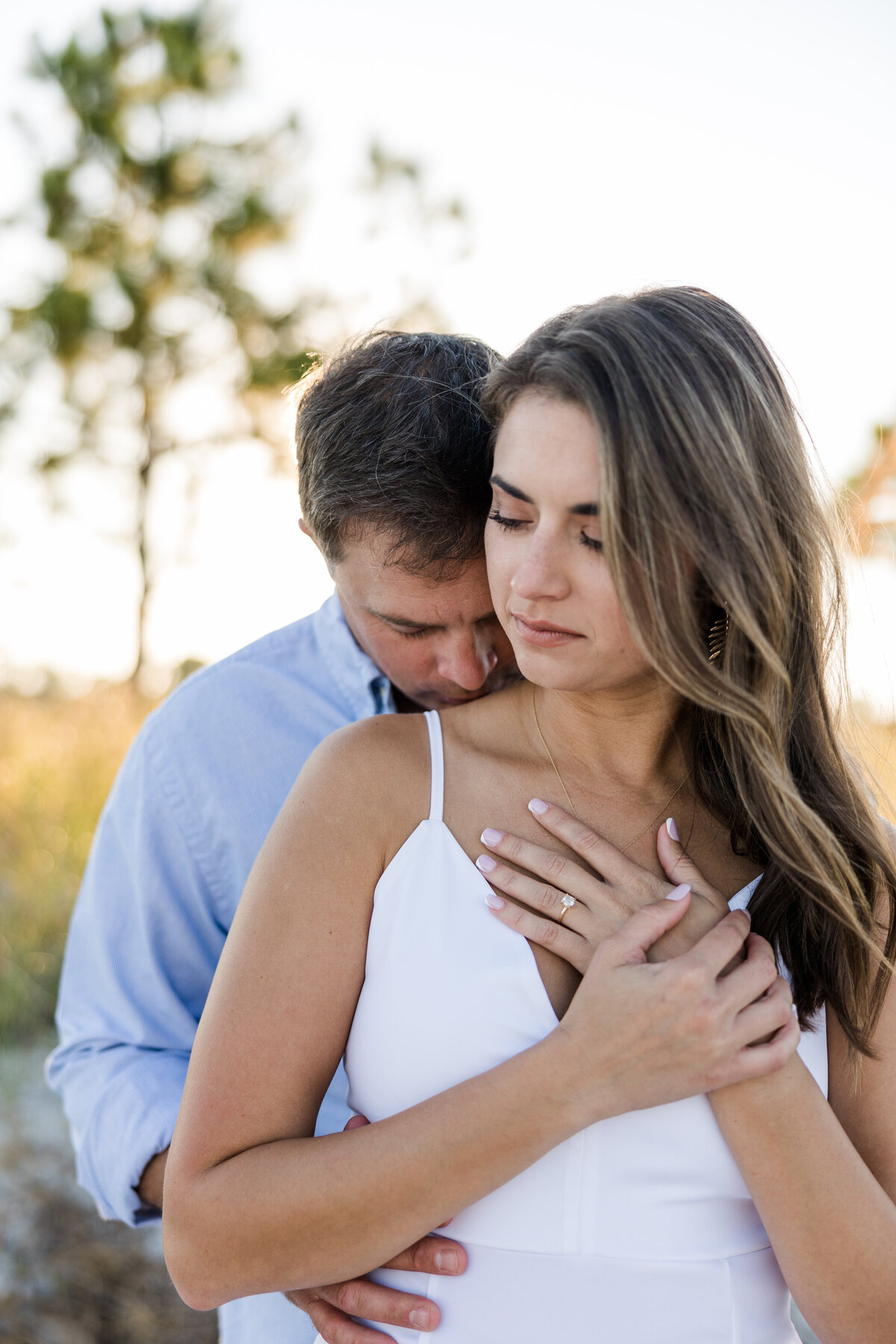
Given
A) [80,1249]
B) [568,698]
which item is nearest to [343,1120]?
[568,698]

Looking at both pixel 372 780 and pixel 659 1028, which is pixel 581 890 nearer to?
pixel 659 1028

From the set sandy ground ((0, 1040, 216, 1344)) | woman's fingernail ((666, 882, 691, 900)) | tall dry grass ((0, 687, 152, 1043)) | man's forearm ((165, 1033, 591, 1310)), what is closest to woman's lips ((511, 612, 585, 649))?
woman's fingernail ((666, 882, 691, 900))

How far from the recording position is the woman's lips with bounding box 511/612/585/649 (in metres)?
1.69

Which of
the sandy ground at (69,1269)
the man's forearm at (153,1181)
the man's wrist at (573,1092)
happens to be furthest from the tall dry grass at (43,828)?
the man's wrist at (573,1092)

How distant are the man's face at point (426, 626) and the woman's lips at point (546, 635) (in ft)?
1.52

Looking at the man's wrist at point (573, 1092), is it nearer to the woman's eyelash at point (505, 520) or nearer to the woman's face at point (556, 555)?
the woman's face at point (556, 555)

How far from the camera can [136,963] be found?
2.25m

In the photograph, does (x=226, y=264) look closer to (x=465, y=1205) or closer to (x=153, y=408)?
(x=153, y=408)

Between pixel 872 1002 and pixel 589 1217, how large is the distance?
546mm

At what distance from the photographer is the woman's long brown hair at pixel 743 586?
1.60 m

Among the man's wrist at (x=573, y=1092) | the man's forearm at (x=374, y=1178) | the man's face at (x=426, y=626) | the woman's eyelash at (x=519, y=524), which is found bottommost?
the man's forearm at (x=374, y=1178)

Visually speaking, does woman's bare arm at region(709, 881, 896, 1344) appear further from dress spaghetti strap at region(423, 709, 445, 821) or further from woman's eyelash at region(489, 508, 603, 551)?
woman's eyelash at region(489, 508, 603, 551)

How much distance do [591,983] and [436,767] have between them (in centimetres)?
43

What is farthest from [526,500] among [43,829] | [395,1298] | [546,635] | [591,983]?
[43,829]
